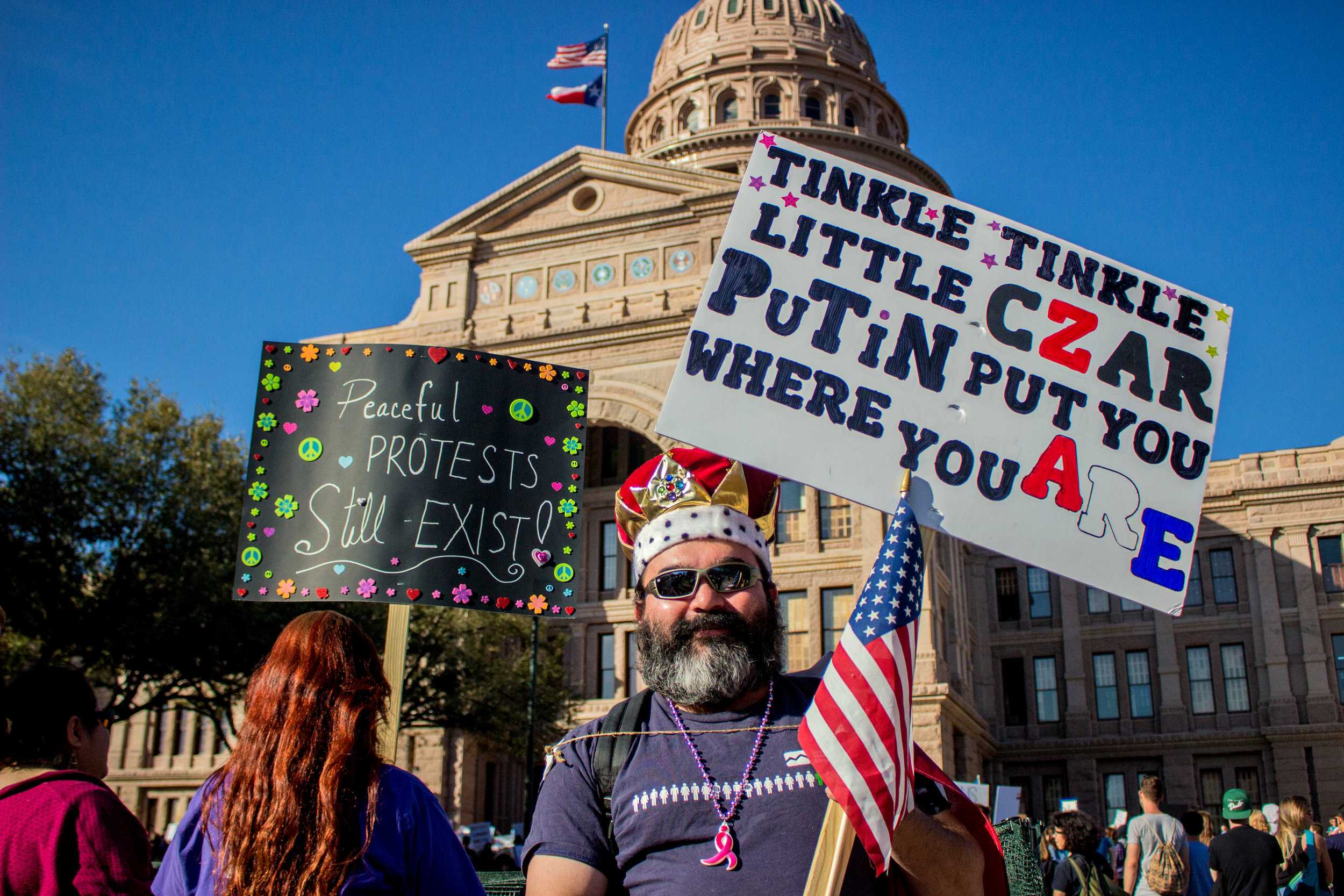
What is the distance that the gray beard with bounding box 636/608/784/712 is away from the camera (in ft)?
10.2

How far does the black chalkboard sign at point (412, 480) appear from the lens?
21.3ft

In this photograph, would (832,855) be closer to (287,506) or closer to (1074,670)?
(287,506)

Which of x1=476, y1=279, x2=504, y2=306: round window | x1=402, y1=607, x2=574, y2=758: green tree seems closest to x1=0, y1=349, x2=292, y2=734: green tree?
x1=402, y1=607, x2=574, y2=758: green tree

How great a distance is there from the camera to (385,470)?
6.64 meters

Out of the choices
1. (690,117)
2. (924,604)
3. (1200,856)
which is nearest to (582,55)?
(690,117)

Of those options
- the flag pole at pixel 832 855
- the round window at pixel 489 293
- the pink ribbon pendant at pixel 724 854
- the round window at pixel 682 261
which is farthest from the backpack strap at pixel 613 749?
the round window at pixel 489 293

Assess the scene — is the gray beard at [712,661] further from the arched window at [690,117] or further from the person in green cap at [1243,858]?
the arched window at [690,117]

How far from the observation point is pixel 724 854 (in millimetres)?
2844

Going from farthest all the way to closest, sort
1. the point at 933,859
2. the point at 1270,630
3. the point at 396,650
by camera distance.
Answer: the point at 1270,630 < the point at 396,650 < the point at 933,859

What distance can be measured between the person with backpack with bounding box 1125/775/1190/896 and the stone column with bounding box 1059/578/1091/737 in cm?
3085

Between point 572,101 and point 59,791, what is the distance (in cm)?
3695

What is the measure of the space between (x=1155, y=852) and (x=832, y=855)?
6601mm

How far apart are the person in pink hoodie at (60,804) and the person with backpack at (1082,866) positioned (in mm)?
6648

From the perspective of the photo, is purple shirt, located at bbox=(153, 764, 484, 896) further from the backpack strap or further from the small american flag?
the small american flag
